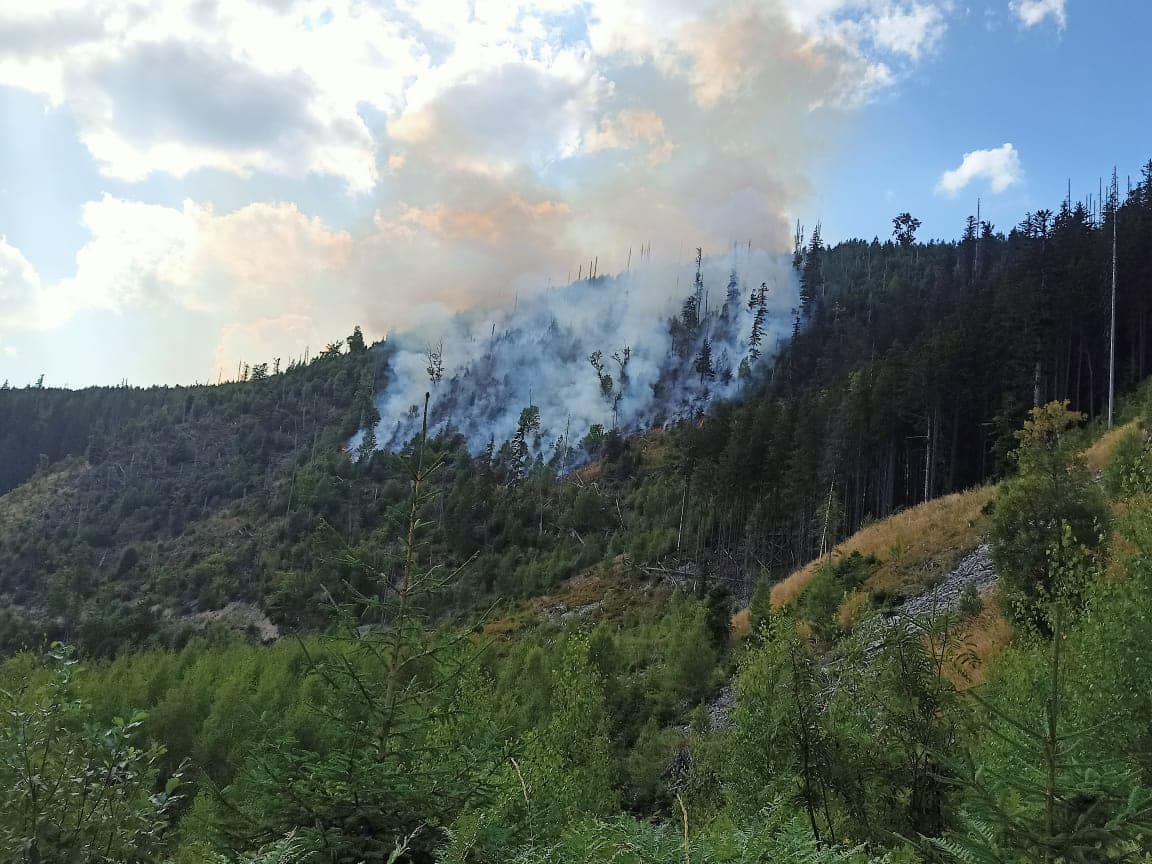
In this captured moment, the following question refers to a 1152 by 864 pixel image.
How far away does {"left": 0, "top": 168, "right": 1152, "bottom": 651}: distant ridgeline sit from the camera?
4938cm

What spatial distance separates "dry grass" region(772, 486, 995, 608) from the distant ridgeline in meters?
6.21

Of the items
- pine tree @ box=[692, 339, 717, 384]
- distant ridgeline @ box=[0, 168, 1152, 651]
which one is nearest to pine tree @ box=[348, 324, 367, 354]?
distant ridgeline @ box=[0, 168, 1152, 651]

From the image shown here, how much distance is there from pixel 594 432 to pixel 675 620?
3130 inches

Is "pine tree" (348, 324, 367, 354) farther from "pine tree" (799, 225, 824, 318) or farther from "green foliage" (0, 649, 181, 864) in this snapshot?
"green foliage" (0, 649, 181, 864)

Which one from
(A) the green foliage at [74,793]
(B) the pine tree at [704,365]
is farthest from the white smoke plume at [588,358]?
(A) the green foliage at [74,793]

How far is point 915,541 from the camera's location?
32.4 metres

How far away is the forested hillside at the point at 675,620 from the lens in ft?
14.3

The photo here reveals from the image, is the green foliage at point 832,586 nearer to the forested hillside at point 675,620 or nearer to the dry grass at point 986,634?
the forested hillside at point 675,620

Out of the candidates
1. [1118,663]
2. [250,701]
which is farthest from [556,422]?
[1118,663]

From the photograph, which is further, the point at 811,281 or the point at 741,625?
the point at 811,281

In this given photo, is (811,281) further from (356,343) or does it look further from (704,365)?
(356,343)

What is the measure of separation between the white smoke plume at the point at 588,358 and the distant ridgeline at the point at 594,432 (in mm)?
727

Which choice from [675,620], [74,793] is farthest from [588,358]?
[74,793]

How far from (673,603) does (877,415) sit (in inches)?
849
